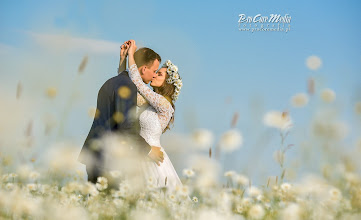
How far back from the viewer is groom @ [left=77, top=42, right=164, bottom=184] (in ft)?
16.5

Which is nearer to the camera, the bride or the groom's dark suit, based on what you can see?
the groom's dark suit

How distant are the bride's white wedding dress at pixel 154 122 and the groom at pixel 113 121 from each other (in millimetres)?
110

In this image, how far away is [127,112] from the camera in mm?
5059

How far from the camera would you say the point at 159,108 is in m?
5.59

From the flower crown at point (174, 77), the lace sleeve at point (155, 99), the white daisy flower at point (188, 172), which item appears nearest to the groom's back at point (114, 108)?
the lace sleeve at point (155, 99)

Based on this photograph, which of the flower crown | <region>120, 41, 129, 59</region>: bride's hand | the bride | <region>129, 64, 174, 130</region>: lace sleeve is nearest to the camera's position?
the bride

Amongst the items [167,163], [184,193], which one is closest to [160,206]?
[184,193]

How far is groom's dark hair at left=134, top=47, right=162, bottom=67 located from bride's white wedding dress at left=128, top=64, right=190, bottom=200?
22 centimetres

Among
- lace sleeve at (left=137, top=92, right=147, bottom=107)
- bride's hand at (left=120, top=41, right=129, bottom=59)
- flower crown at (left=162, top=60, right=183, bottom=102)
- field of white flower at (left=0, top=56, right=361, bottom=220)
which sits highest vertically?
bride's hand at (left=120, top=41, right=129, bottom=59)

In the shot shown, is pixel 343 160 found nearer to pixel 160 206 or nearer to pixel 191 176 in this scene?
pixel 191 176

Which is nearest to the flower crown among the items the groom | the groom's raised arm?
the groom

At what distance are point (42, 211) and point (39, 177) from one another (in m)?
0.98

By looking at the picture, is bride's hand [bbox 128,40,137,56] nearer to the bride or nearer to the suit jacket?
the bride

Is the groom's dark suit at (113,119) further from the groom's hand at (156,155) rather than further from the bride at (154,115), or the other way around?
the bride at (154,115)
